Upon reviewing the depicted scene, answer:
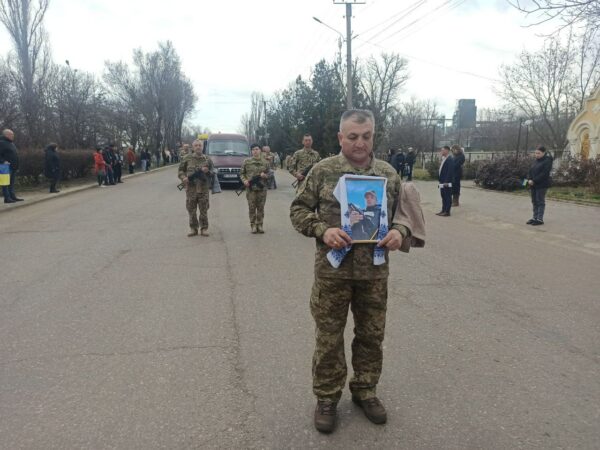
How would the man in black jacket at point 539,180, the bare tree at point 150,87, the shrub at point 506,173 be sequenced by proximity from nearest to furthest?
the man in black jacket at point 539,180 → the shrub at point 506,173 → the bare tree at point 150,87

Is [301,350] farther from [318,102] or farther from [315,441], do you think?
[318,102]

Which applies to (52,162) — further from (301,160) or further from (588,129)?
(588,129)

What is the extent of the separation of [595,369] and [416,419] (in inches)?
66.9

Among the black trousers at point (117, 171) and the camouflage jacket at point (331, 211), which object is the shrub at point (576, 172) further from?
the black trousers at point (117, 171)

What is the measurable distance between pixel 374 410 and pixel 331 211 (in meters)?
1.27

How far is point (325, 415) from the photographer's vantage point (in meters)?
2.82

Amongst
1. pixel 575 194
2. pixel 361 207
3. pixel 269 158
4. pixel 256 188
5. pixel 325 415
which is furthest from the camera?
pixel 575 194

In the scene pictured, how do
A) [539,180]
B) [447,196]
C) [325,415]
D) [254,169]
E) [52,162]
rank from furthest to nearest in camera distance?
[52,162] → [447,196] → [539,180] → [254,169] → [325,415]

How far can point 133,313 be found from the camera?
4.79 meters

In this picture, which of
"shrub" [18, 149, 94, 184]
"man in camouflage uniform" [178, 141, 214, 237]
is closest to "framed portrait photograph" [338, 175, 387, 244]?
"man in camouflage uniform" [178, 141, 214, 237]

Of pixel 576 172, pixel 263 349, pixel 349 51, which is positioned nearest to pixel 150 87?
pixel 349 51

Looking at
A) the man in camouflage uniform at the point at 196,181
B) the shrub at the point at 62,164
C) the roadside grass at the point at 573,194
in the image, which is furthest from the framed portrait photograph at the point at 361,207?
the shrub at the point at 62,164

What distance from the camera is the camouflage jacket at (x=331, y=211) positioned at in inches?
108

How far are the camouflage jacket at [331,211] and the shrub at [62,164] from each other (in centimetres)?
1762
